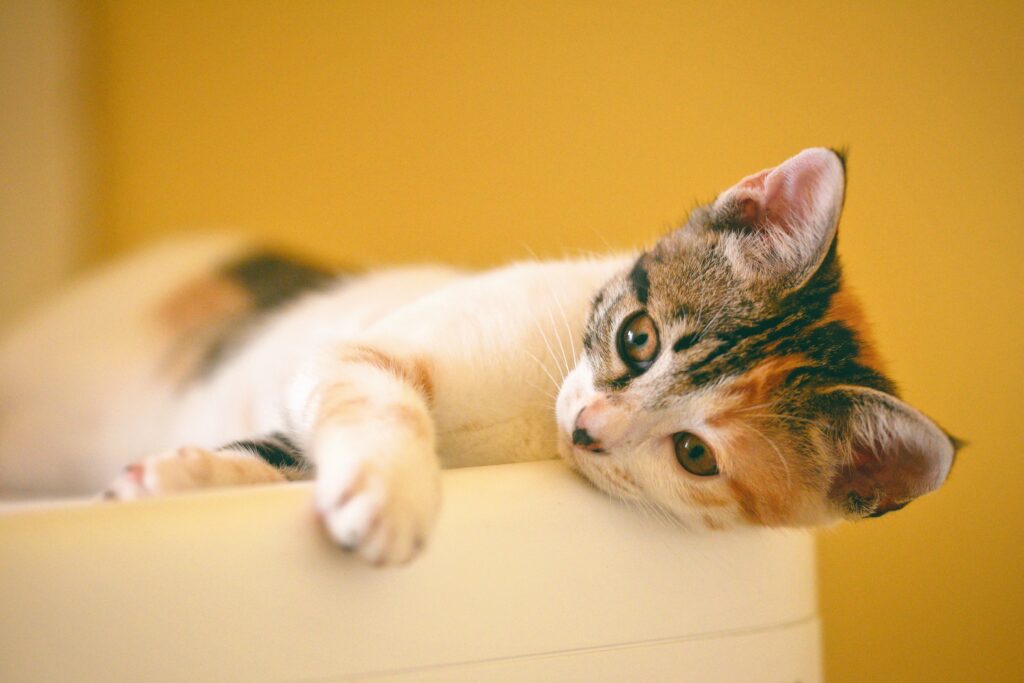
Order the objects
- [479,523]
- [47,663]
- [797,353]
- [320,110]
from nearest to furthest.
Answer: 1. [47,663]
2. [479,523]
3. [797,353]
4. [320,110]

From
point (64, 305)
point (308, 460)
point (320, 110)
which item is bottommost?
point (308, 460)

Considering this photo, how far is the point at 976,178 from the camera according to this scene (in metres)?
1.51

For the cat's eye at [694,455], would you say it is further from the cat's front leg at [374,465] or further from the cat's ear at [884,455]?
the cat's front leg at [374,465]

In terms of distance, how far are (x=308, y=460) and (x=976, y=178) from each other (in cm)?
154

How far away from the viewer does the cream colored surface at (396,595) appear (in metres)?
0.54

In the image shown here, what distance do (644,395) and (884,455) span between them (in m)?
0.29

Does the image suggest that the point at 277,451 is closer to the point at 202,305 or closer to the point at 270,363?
the point at 270,363

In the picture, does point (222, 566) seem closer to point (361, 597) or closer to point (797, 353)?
point (361, 597)

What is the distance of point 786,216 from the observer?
2.80 ft

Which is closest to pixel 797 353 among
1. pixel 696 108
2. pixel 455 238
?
pixel 696 108

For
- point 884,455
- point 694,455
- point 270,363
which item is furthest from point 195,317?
point 884,455

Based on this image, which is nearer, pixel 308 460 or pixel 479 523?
pixel 479 523

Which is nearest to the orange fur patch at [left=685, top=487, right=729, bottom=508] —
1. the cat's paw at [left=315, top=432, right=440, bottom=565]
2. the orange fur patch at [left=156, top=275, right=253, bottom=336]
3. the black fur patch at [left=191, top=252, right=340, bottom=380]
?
the cat's paw at [left=315, top=432, right=440, bottom=565]

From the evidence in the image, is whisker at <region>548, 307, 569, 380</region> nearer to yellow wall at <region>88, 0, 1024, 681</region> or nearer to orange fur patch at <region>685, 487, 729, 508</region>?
orange fur patch at <region>685, 487, 729, 508</region>
